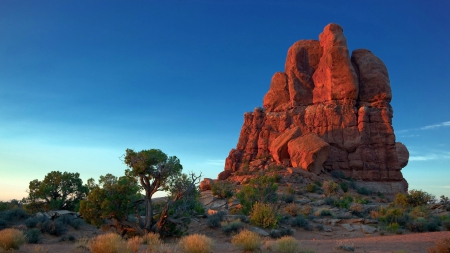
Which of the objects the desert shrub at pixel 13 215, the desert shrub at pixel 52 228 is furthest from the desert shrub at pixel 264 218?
the desert shrub at pixel 13 215

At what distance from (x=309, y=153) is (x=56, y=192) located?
2717cm

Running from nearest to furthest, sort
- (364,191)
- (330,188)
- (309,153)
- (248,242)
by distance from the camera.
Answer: (248,242) < (330,188) < (309,153) < (364,191)

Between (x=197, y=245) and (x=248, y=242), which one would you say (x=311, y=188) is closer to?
(x=248, y=242)

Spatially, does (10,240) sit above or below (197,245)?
above

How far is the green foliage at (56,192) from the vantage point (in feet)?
82.3

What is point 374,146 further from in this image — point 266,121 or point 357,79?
point 266,121

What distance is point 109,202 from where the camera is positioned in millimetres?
15312

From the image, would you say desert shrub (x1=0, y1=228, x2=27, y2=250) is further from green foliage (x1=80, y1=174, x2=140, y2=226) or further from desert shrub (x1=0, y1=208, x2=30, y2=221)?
desert shrub (x1=0, y1=208, x2=30, y2=221)

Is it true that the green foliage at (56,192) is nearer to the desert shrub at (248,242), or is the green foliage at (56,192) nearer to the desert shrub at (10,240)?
the desert shrub at (10,240)

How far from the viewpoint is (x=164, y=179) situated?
16.0 m

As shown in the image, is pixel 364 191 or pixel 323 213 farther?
pixel 364 191

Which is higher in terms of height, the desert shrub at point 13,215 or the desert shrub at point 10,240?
the desert shrub at point 13,215

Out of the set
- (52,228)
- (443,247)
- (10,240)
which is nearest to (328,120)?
(443,247)

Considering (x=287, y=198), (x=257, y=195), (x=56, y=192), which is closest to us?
(x=257, y=195)
